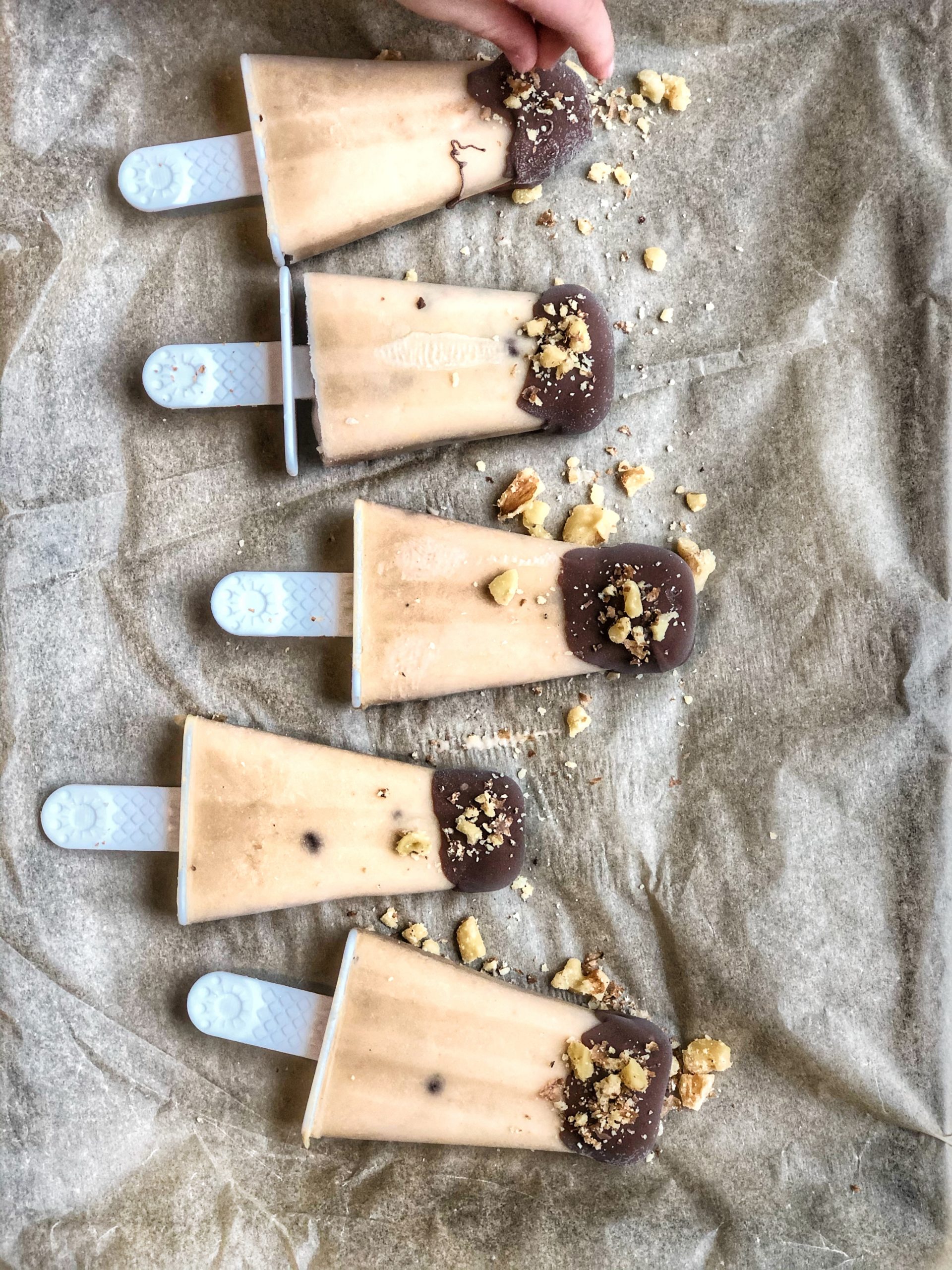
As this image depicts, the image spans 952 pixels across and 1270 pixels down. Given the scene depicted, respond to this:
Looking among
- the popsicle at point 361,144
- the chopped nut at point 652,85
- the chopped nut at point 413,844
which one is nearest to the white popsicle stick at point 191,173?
the popsicle at point 361,144

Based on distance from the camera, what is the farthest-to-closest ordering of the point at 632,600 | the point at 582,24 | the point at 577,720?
the point at 577,720, the point at 632,600, the point at 582,24

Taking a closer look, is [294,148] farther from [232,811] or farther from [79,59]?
[232,811]

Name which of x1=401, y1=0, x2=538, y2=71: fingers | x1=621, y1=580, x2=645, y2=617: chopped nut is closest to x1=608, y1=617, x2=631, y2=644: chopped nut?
x1=621, y1=580, x2=645, y2=617: chopped nut

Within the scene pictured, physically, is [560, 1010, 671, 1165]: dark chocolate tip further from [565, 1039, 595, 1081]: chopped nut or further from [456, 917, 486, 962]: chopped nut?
[456, 917, 486, 962]: chopped nut

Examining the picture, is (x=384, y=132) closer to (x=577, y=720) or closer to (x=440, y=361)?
→ (x=440, y=361)

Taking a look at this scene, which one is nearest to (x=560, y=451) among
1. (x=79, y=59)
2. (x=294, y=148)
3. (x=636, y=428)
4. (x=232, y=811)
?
(x=636, y=428)

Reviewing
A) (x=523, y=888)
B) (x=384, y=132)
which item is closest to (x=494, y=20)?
(x=384, y=132)
